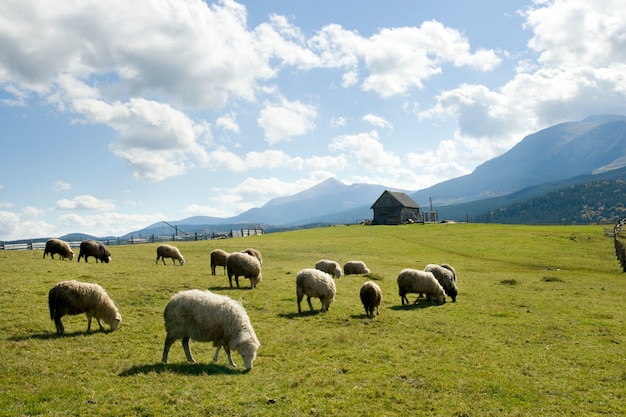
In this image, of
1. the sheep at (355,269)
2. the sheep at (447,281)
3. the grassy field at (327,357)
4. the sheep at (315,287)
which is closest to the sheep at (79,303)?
the grassy field at (327,357)

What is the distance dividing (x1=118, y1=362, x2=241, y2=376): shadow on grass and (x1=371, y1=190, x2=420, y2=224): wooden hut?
313ft

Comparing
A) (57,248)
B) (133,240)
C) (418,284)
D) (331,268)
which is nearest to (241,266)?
(418,284)

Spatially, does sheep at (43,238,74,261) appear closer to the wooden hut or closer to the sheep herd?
the sheep herd

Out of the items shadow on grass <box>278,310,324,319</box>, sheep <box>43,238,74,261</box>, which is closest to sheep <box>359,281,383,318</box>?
Result: shadow on grass <box>278,310,324,319</box>

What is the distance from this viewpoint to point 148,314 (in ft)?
56.1

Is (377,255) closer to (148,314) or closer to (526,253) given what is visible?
(526,253)

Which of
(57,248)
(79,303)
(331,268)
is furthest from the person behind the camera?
(57,248)

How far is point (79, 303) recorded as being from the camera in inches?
564

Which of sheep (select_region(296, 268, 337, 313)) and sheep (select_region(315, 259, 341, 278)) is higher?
sheep (select_region(296, 268, 337, 313))

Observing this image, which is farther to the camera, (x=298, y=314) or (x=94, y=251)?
(x=94, y=251)

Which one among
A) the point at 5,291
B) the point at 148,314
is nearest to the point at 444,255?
the point at 148,314

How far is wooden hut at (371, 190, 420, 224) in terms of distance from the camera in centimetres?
10481

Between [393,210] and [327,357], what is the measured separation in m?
94.8

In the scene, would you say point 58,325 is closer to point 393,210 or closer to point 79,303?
point 79,303
